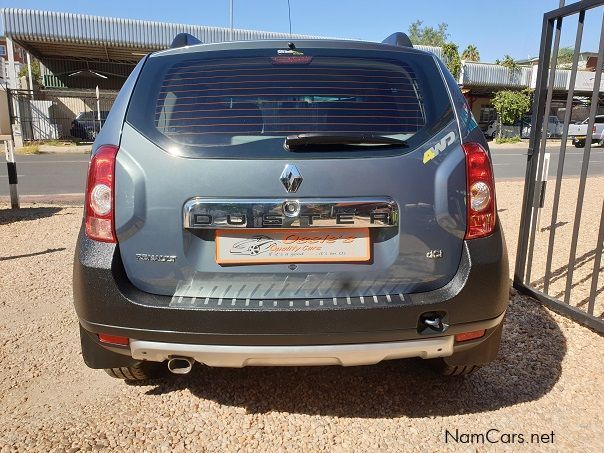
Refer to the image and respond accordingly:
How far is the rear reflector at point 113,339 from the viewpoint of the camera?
7.00 ft

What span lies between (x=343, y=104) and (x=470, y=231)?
79 centimetres

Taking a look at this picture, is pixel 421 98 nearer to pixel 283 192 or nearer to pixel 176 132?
pixel 283 192

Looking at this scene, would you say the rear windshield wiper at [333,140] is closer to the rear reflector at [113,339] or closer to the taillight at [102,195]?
the taillight at [102,195]

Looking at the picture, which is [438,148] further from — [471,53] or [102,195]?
[471,53]

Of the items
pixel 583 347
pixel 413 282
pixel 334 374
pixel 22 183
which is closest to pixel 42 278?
pixel 334 374

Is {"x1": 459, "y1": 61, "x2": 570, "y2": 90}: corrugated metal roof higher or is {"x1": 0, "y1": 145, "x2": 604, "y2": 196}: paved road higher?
{"x1": 459, "y1": 61, "x2": 570, "y2": 90}: corrugated metal roof

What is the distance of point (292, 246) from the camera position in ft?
6.80

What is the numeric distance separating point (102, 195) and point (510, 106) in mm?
35833

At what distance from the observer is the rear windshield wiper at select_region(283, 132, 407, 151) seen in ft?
6.79

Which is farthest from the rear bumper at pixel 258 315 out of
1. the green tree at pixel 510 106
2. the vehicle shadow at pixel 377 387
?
the green tree at pixel 510 106

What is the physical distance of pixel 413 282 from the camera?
2.12m

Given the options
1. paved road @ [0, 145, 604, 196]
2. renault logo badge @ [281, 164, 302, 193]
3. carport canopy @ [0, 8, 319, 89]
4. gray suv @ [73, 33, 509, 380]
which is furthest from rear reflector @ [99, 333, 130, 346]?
carport canopy @ [0, 8, 319, 89]

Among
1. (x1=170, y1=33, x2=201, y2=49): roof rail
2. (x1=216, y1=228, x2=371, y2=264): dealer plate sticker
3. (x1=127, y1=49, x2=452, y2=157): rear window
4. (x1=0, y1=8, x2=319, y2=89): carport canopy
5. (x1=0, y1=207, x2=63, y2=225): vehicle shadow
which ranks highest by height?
(x1=0, y1=8, x2=319, y2=89): carport canopy

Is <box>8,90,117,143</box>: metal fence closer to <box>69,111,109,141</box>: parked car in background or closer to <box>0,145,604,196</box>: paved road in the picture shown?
<box>69,111,109,141</box>: parked car in background
